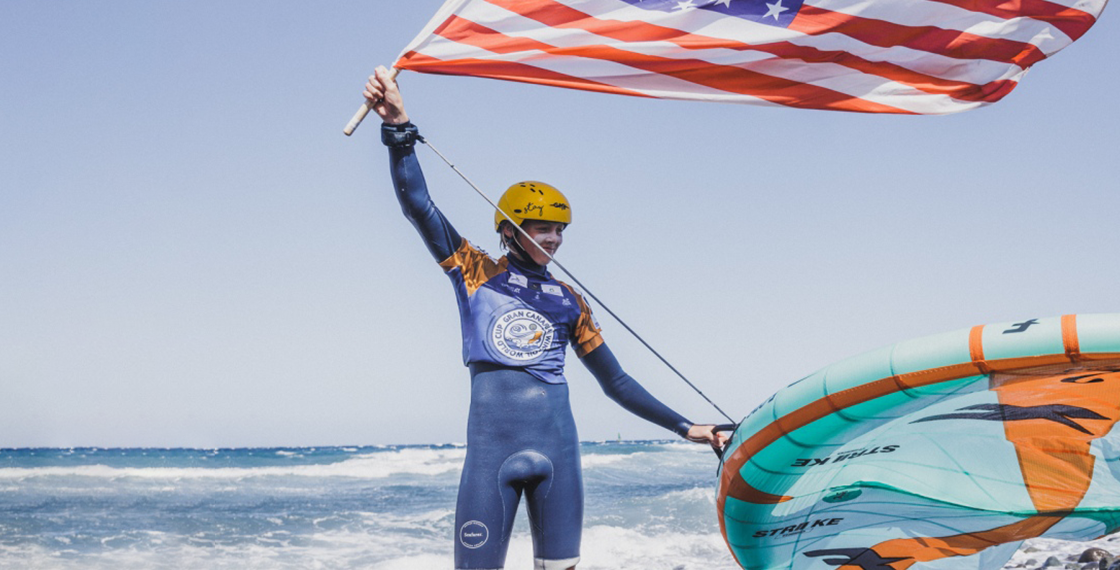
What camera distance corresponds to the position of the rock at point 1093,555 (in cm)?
740

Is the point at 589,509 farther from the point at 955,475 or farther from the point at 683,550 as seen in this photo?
the point at 955,475

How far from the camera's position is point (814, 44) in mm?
4367

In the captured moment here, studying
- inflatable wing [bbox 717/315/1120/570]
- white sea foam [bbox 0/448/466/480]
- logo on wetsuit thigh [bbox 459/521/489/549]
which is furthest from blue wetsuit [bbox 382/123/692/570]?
white sea foam [bbox 0/448/466/480]

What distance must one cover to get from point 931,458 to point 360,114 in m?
2.58

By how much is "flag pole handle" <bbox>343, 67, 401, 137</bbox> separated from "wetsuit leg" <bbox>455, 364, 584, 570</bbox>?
40.1 inches

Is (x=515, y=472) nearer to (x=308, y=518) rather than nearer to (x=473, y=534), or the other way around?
(x=473, y=534)

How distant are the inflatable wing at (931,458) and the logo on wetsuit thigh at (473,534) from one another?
97cm

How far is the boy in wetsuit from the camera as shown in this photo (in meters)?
3.75

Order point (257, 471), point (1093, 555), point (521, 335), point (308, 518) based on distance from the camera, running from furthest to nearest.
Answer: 1. point (257, 471)
2. point (308, 518)
3. point (1093, 555)
4. point (521, 335)

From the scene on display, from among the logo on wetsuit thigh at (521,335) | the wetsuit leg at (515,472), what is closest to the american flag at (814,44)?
the logo on wetsuit thigh at (521,335)

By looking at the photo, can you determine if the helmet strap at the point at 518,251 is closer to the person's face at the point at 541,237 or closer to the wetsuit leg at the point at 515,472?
the person's face at the point at 541,237

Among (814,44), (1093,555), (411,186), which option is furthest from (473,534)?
(1093,555)

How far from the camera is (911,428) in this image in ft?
12.6

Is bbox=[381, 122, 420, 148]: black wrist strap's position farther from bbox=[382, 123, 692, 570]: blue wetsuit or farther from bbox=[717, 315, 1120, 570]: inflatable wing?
bbox=[717, 315, 1120, 570]: inflatable wing
